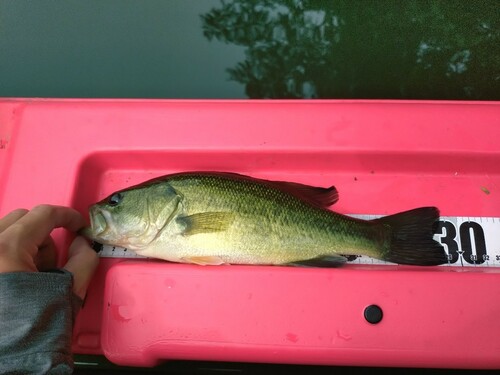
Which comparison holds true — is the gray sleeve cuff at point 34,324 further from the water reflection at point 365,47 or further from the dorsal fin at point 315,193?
the water reflection at point 365,47

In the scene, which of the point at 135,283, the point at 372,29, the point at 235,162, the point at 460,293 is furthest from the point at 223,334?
the point at 372,29

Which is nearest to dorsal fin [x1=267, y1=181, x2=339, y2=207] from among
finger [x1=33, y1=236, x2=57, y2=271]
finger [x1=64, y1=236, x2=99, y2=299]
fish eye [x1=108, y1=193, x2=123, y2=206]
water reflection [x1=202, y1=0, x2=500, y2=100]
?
fish eye [x1=108, y1=193, x2=123, y2=206]

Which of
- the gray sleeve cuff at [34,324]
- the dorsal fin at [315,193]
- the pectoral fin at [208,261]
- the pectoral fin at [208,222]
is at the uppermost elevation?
the dorsal fin at [315,193]

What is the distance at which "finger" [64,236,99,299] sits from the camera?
6.74ft

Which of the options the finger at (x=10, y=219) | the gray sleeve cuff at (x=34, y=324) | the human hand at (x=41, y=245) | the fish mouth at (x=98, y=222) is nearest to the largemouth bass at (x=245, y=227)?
the fish mouth at (x=98, y=222)

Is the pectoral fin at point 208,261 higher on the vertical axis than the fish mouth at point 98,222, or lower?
lower

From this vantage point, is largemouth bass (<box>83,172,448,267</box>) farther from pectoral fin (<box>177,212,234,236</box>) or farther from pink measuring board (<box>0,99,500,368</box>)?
pink measuring board (<box>0,99,500,368</box>)

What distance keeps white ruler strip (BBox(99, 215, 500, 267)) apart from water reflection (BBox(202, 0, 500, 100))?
4.72ft

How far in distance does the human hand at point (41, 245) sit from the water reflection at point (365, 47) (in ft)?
6.17

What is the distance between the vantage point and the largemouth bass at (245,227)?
7.14ft

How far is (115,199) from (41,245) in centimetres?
39

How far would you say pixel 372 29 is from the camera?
11.9 ft

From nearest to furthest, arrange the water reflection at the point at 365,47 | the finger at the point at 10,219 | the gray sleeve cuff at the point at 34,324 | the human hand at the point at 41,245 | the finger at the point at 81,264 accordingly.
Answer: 1. the gray sleeve cuff at the point at 34,324
2. the human hand at the point at 41,245
3. the finger at the point at 10,219
4. the finger at the point at 81,264
5. the water reflection at the point at 365,47

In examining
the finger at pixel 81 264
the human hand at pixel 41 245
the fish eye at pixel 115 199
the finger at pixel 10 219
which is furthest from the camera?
the fish eye at pixel 115 199
